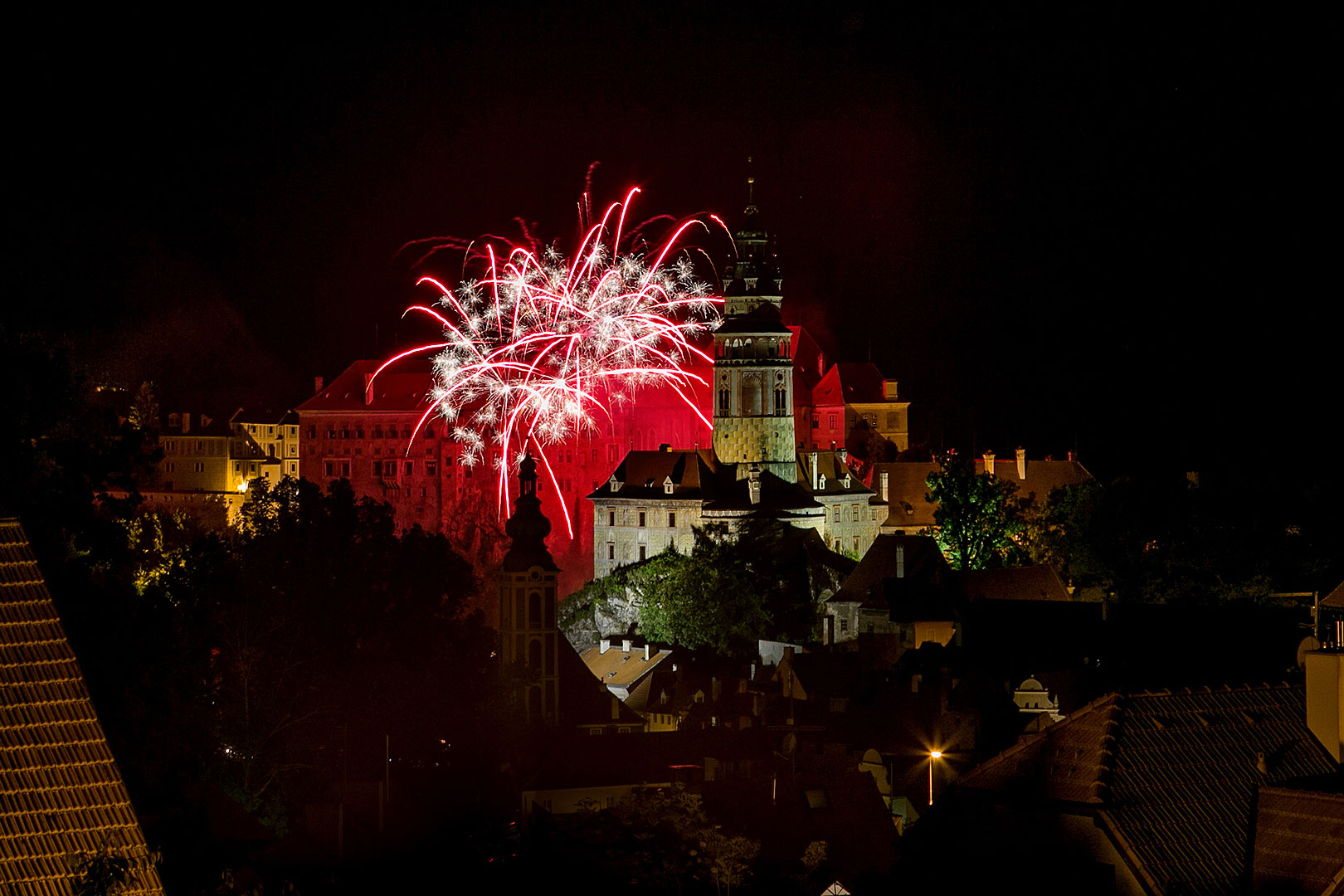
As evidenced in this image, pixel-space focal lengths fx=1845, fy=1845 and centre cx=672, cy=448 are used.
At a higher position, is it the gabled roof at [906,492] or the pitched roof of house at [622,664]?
the gabled roof at [906,492]

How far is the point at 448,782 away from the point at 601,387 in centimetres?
5383

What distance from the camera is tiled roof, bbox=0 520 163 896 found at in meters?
9.30

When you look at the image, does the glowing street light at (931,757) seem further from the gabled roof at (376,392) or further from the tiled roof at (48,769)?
the gabled roof at (376,392)

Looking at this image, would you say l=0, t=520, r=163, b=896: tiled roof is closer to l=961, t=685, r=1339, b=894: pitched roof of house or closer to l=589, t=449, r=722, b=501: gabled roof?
l=961, t=685, r=1339, b=894: pitched roof of house

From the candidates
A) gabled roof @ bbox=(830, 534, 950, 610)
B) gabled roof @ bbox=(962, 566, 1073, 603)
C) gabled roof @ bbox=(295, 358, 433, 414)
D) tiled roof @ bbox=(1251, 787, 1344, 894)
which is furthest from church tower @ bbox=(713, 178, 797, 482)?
tiled roof @ bbox=(1251, 787, 1344, 894)

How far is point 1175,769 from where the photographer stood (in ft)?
48.2

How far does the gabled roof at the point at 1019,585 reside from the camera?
48.5m

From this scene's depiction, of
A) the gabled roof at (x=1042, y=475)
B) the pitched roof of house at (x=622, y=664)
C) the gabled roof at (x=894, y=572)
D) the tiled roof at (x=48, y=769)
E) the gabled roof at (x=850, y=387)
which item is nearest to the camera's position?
the tiled roof at (x=48, y=769)

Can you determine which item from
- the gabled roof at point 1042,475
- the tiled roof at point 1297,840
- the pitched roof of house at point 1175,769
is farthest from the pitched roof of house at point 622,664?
the tiled roof at point 1297,840

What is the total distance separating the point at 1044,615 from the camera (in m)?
42.3

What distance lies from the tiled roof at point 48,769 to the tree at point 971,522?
53.7 m

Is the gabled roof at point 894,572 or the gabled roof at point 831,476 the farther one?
the gabled roof at point 831,476

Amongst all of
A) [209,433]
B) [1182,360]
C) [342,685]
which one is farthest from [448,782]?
[209,433]

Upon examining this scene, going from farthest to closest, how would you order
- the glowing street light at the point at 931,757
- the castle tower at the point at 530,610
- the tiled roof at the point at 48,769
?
the castle tower at the point at 530,610 → the glowing street light at the point at 931,757 → the tiled roof at the point at 48,769
